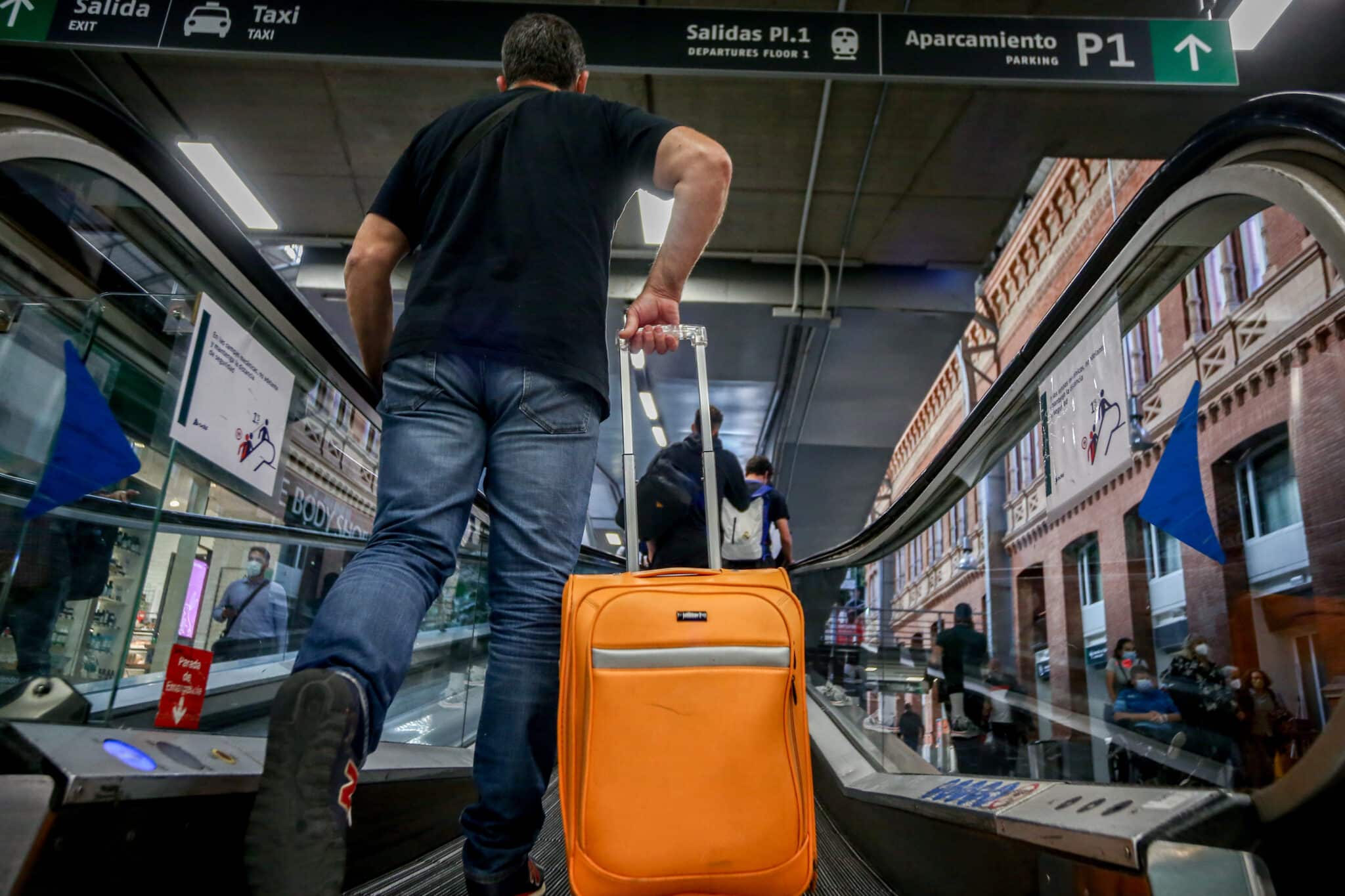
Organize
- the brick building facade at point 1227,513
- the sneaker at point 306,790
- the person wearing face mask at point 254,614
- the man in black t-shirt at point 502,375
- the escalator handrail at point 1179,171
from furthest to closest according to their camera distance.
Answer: the person wearing face mask at point 254,614 → the man in black t-shirt at point 502,375 → the brick building facade at point 1227,513 → the escalator handrail at point 1179,171 → the sneaker at point 306,790

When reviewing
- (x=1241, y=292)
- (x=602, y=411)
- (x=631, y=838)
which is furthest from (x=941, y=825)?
(x=1241, y=292)

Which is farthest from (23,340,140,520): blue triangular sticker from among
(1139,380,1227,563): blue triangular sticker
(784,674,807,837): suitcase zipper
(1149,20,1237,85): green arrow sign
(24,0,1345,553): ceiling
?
(24,0,1345,553): ceiling

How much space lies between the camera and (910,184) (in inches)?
306

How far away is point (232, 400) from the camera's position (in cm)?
184

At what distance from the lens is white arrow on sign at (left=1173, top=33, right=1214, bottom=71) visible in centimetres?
435

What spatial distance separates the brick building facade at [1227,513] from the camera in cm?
135

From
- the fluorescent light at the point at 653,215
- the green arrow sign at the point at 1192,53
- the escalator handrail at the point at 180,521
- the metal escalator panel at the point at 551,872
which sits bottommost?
the metal escalator panel at the point at 551,872

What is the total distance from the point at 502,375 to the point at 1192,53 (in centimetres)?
436

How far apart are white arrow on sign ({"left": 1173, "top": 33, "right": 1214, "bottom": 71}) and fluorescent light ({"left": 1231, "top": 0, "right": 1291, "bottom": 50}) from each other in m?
0.67

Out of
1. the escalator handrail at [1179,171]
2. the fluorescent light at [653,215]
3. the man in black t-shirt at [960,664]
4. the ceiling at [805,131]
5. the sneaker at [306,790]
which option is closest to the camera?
the sneaker at [306,790]

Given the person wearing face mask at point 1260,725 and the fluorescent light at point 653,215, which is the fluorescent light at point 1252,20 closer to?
the fluorescent light at point 653,215

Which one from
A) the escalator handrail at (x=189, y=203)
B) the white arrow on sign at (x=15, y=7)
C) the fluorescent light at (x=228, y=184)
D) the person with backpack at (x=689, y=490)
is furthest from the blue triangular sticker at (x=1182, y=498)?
the fluorescent light at (x=228, y=184)

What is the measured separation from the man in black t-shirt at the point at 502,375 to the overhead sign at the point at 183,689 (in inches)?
23.4

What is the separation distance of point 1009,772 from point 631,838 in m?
1.95
